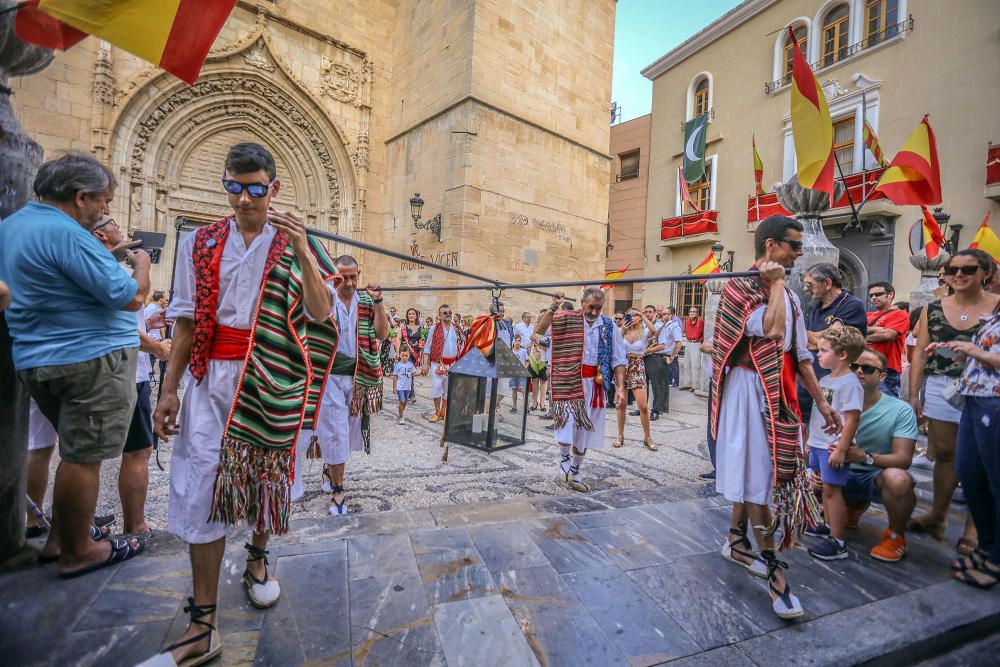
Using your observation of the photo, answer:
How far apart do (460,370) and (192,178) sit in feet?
36.0

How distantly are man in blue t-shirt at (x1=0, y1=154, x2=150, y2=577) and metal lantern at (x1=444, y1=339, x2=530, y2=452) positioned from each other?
2.90 m

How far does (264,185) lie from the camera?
191 centimetres

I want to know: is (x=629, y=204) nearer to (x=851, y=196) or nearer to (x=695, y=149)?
(x=695, y=149)

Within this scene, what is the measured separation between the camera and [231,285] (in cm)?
191

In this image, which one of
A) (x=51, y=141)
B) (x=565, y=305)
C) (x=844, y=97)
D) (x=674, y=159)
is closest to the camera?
(x=565, y=305)

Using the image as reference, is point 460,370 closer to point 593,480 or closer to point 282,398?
point 593,480

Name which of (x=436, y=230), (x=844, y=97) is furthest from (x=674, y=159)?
(x=436, y=230)

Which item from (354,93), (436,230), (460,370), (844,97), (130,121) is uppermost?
(844,97)

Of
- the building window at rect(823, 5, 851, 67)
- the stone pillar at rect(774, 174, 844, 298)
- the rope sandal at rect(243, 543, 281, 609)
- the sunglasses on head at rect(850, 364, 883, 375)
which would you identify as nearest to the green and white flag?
the building window at rect(823, 5, 851, 67)

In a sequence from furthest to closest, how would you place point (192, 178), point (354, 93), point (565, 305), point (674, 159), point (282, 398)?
1. point (674, 159)
2. point (354, 93)
3. point (192, 178)
4. point (565, 305)
5. point (282, 398)

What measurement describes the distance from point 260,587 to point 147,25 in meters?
2.52

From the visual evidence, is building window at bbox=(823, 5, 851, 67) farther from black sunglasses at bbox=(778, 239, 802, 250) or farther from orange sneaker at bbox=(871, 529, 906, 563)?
orange sneaker at bbox=(871, 529, 906, 563)

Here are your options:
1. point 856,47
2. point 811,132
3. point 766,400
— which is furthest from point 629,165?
point 766,400

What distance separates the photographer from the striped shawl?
2395 millimetres
